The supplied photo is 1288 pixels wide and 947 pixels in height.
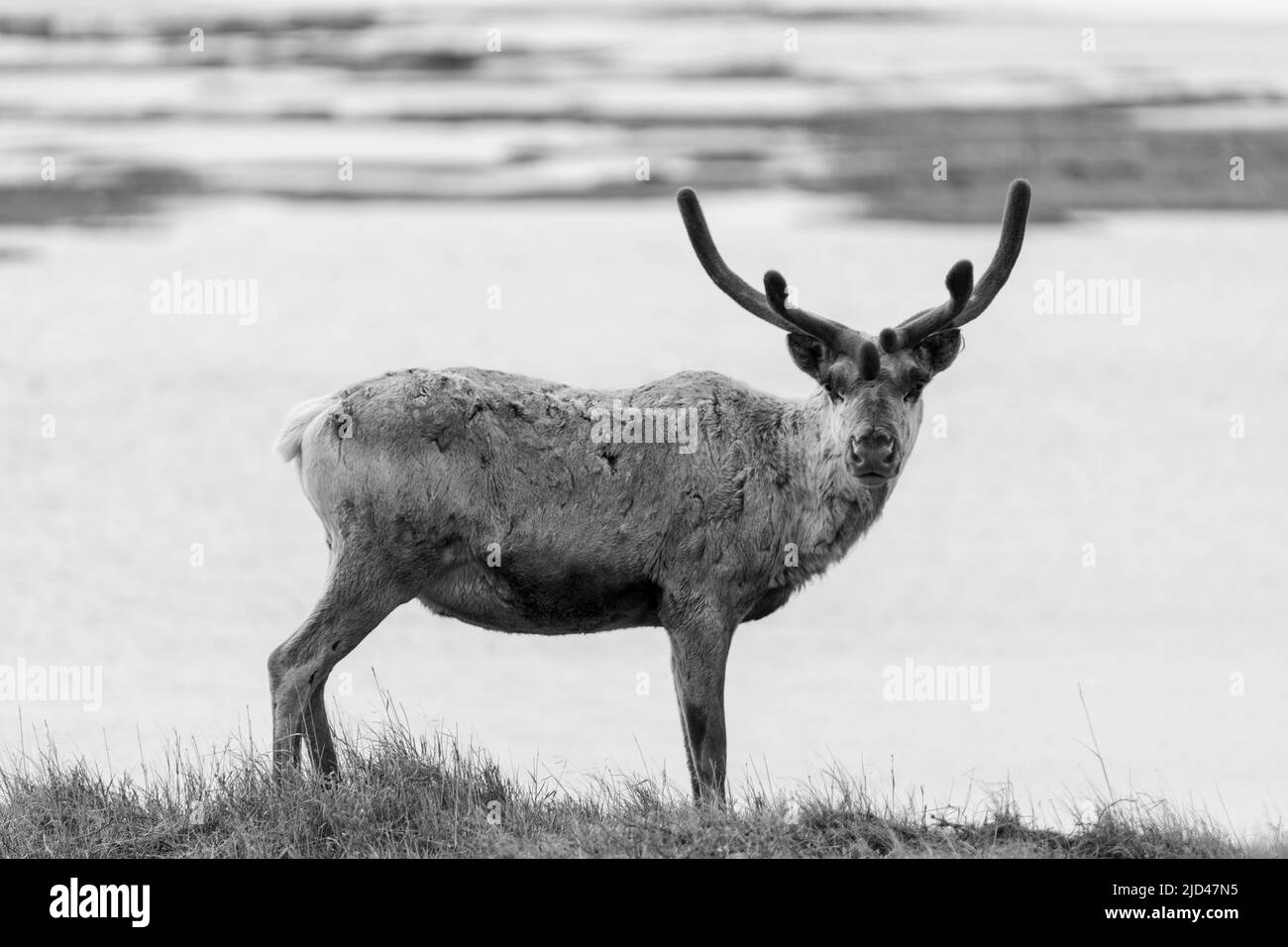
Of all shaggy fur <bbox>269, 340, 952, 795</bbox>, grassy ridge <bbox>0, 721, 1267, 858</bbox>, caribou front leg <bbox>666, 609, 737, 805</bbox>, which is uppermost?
shaggy fur <bbox>269, 340, 952, 795</bbox>

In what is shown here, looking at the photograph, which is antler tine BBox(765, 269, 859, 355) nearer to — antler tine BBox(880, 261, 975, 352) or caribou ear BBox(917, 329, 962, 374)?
antler tine BBox(880, 261, 975, 352)

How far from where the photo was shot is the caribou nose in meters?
8.65

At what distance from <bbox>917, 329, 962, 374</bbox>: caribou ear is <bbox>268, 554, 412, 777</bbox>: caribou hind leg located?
2690 mm

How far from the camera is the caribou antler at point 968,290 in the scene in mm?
8992

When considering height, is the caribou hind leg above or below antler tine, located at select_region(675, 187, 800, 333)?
below

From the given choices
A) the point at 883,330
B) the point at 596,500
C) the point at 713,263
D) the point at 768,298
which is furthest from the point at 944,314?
the point at 596,500

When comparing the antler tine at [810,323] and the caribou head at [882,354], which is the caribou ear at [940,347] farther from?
the antler tine at [810,323]

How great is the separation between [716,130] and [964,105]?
558cm

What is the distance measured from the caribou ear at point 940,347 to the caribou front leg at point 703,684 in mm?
1564

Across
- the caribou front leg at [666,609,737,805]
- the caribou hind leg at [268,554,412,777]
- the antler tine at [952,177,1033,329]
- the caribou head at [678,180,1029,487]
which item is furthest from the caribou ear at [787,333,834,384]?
the caribou hind leg at [268,554,412,777]

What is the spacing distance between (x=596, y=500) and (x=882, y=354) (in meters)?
1.46

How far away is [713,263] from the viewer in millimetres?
9625

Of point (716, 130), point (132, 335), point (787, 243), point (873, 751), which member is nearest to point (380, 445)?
point (873, 751)

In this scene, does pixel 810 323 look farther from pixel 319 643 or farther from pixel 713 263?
pixel 319 643
